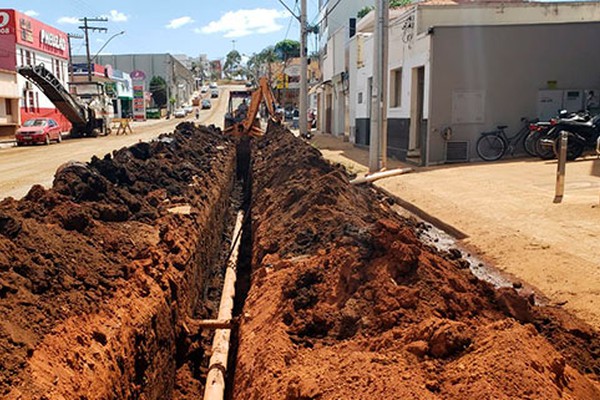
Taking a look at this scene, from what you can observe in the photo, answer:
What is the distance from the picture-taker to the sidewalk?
6.14 metres

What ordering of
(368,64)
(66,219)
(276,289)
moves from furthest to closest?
(368,64), (66,219), (276,289)

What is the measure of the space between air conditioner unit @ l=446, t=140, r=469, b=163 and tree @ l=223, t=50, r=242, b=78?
120982mm

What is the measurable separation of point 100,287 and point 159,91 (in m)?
86.5

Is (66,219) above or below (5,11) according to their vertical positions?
below

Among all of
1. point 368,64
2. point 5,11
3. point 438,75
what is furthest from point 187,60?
point 438,75

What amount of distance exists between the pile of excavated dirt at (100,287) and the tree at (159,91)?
8160 cm

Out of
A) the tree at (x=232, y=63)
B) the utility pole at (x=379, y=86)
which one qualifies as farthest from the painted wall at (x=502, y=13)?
the tree at (x=232, y=63)

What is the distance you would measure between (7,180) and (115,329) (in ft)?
Answer: 42.4

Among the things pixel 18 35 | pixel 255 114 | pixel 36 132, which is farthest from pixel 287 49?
pixel 255 114

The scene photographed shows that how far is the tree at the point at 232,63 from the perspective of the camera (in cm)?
13462

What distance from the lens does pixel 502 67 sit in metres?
16.1

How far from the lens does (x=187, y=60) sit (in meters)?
144

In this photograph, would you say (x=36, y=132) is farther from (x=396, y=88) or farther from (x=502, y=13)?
(x=502, y=13)

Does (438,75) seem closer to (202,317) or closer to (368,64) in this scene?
(368,64)
